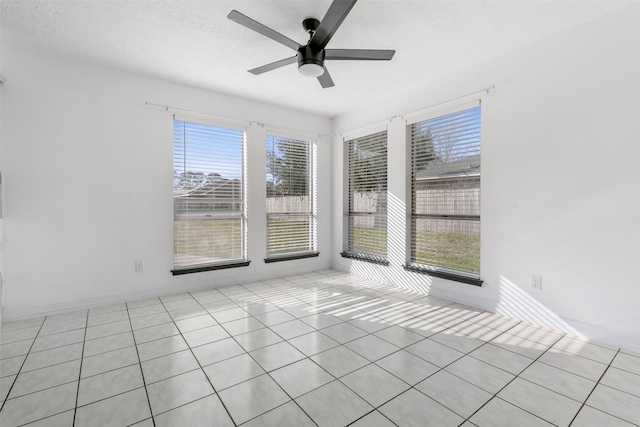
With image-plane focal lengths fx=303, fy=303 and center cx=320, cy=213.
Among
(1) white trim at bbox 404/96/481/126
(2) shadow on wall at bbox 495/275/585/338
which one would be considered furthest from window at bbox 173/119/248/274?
(2) shadow on wall at bbox 495/275/585/338

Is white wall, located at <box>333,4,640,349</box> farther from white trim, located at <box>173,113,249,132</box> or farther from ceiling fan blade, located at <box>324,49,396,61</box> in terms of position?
white trim, located at <box>173,113,249,132</box>

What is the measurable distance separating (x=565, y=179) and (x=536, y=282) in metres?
1.01

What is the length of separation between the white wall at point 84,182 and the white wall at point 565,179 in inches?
139

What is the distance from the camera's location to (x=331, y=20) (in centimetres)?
207

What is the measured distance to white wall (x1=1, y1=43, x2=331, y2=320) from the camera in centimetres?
302

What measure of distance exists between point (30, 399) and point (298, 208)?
3.75m

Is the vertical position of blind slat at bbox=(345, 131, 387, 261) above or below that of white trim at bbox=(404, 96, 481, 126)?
below

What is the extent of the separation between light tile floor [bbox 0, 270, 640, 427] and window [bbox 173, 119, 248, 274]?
986 mm

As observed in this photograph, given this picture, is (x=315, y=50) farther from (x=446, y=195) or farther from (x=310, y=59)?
(x=446, y=195)

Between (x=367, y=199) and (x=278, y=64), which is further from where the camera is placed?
(x=367, y=199)

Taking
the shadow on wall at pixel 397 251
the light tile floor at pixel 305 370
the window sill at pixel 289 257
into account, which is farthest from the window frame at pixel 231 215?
the shadow on wall at pixel 397 251

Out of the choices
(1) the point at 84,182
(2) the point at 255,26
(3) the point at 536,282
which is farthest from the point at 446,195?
(1) the point at 84,182

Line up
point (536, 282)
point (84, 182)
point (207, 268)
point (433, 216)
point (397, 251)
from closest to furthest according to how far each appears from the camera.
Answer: point (536, 282) → point (84, 182) → point (433, 216) → point (207, 268) → point (397, 251)

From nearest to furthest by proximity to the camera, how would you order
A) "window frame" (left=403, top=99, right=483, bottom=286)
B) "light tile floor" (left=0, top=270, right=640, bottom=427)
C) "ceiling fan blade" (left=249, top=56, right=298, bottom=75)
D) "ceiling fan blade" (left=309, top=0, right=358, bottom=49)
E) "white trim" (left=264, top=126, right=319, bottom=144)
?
1. "light tile floor" (left=0, top=270, right=640, bottom=427)
2. "ceiling fan blade" (left=309, top=0, right=358, bottom=49)
3. "ceiling fan blade" (left=249, top=56, right=298, bottom=75)
4. "window frame" (left=403, top=99, right=483, bottom=286)
5. "white trim" (left=264, top=126, right=319, bottom=144)
